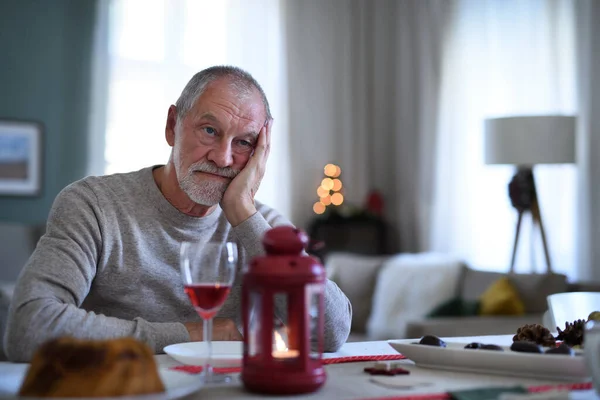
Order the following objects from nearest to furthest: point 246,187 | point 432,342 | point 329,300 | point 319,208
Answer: point 432,342 < point 329,300 < point 246,187 < point 319,208

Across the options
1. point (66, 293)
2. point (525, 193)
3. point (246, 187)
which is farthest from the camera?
point (525, 193)

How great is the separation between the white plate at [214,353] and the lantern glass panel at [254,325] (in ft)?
0.40

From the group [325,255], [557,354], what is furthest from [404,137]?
[557,354]

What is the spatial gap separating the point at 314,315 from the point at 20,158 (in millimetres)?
4966

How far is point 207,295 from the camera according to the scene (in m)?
1.10

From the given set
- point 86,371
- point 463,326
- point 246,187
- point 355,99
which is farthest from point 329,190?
point 86,371

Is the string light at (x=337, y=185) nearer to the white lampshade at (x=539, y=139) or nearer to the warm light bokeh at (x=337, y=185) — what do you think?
the warm light bokeh at (x=337, y=185)

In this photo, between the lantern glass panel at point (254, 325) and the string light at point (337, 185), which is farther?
the string light at point (337, 185)

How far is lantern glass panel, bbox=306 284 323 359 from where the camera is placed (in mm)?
991

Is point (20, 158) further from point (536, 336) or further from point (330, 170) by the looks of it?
point (536, 336)

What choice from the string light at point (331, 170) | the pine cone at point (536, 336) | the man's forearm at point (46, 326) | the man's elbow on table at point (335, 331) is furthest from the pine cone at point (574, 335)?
the string light at point (331, 170)

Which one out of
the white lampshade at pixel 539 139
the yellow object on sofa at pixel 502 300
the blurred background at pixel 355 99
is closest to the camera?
the yellow object on sofa at pixel 502 300

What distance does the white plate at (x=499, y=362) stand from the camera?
1108mm

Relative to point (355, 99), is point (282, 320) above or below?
below
